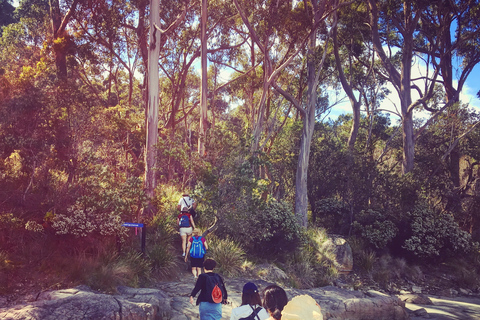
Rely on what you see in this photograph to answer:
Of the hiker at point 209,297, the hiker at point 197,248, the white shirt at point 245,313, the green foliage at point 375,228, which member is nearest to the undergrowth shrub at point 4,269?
the hiker at point 197,248

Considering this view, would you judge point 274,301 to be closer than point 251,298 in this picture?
Yes

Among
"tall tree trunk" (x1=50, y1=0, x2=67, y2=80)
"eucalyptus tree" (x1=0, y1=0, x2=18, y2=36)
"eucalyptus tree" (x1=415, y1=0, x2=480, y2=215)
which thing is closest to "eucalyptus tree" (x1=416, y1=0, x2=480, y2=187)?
"eucalyptus tree" (x1=415, y1=0, x2=480, y2=215)

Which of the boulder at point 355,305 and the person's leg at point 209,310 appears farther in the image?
the boulder at point 355,305

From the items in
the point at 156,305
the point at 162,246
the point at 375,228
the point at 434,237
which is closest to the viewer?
the point at 156,305

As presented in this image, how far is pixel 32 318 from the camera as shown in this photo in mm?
5359

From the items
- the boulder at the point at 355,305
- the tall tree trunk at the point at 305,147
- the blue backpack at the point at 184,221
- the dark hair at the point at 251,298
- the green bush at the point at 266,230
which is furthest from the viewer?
the tall tree trunk at the point at 305,147

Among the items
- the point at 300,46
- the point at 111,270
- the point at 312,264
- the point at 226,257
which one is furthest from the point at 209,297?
the point at 300,46

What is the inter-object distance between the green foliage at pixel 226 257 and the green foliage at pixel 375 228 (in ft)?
23.5

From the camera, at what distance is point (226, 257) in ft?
34.6

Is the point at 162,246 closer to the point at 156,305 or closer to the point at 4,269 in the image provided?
the point at 156,305

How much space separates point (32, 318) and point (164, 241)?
5.39 metres

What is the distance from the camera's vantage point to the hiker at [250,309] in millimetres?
3114

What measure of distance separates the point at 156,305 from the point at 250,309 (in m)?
4.35

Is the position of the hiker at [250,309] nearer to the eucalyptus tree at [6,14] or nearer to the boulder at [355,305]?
→ the boulder at [355,305]
